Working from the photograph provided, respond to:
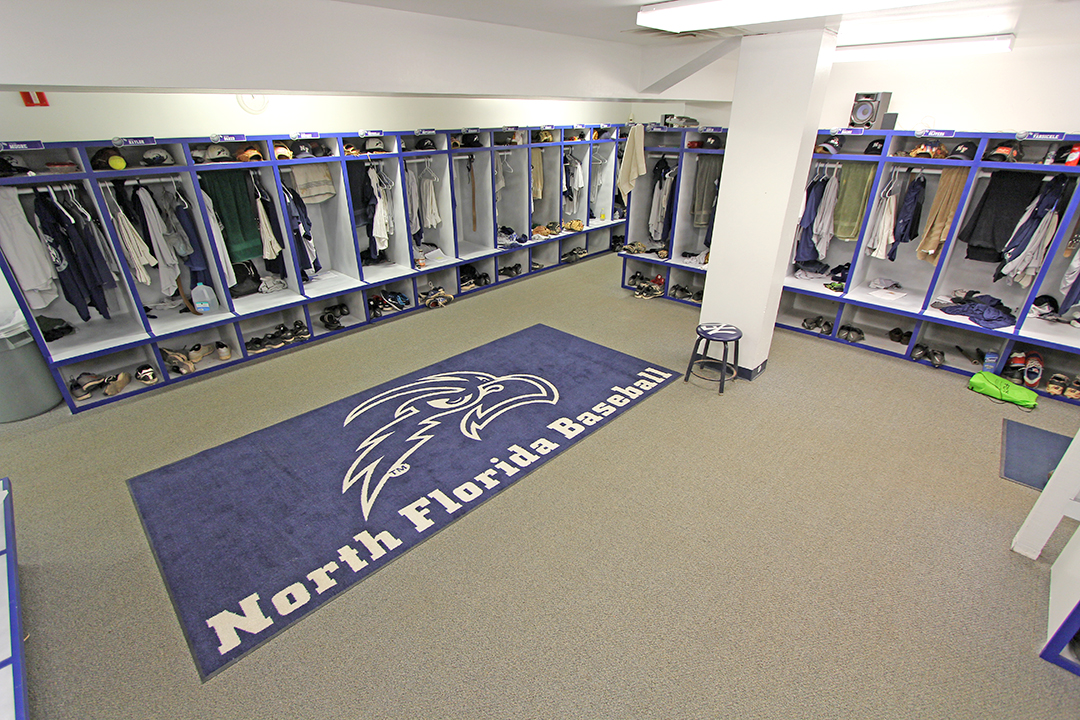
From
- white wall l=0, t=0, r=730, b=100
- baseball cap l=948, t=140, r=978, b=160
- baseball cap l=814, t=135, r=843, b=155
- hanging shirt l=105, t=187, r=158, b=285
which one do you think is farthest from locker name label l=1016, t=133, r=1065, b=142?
hanging shirt l=105, t=187, r=158, b=285

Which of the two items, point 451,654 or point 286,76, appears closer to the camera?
point 451,654

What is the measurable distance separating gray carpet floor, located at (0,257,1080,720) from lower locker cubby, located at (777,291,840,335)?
165 cm

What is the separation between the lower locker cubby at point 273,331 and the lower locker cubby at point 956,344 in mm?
6023

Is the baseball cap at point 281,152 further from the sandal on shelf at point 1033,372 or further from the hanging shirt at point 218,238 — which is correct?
the sandal on shelf at point 1033,372

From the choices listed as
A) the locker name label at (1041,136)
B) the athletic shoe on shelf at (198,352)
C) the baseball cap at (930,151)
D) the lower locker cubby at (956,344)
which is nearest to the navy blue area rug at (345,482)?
the athletic shoe on shelf at (198,352)

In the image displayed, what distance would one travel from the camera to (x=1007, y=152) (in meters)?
3.94

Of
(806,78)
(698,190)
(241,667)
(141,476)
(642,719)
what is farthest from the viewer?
(698,190)

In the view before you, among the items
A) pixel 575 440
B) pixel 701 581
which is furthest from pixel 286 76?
pixel 701 581

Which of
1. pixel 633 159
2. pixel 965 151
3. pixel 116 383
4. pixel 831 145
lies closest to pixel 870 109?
pixel 831 145

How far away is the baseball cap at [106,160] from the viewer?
362 cm

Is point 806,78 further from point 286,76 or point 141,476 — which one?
point 141,476

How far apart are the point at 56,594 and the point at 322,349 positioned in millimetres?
2842

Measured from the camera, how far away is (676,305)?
6035mm

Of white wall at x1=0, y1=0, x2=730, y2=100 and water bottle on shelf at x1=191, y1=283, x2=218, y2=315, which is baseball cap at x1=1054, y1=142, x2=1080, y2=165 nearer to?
white wall at x1=0, y1=0, x2=730, y2=100
